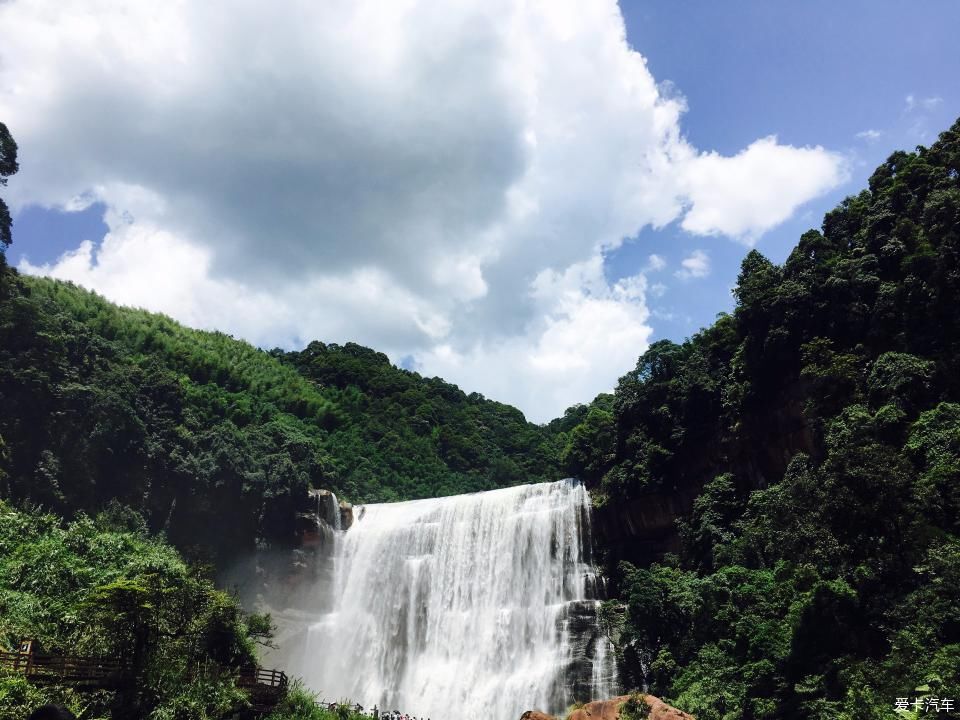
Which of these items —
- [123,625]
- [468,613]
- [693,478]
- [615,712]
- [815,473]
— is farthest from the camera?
[468,613]

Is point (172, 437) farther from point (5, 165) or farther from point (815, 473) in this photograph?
point (815, 473)

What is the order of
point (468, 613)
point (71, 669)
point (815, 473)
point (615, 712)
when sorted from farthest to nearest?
1. point (468, 613)
2. point (815, 473)
3. point (615, 712)
4. point (71, 669)

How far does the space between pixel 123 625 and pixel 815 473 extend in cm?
2049

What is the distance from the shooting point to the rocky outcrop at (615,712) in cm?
1797

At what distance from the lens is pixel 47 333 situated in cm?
3462

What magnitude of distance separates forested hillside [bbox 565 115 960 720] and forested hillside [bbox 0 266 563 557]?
2012 cm

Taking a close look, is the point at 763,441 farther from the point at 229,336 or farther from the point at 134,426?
the point at 229,336

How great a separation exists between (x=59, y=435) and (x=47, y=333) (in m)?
5.54

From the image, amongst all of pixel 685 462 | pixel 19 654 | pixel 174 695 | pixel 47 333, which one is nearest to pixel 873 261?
pixel 685 462

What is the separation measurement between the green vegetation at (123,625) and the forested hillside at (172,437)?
814 centimetres

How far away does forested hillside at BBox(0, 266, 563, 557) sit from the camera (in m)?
32.9

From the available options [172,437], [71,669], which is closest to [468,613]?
[172,437]

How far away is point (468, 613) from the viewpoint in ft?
107

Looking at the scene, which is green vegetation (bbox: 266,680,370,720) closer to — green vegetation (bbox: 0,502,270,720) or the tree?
green vegetation (bbox: 0,502,270,720)
